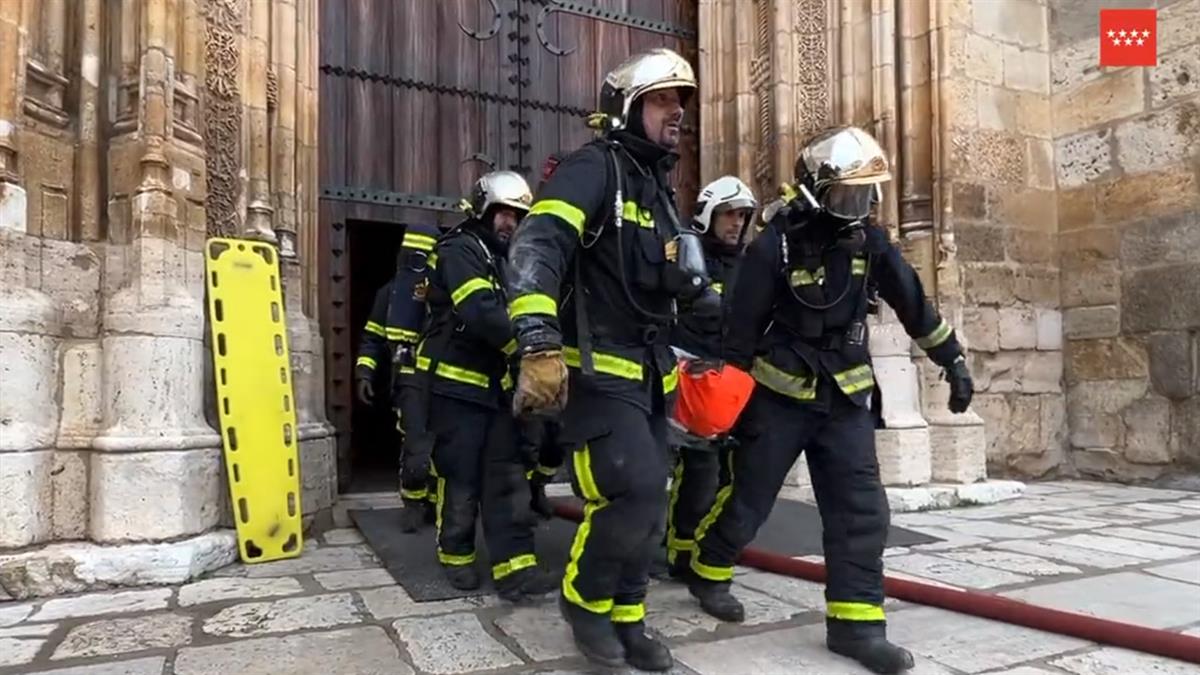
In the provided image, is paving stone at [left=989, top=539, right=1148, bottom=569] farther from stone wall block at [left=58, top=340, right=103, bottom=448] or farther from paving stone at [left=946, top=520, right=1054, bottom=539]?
stone wall block at [left=58, top=340, right=103, bottom=448]

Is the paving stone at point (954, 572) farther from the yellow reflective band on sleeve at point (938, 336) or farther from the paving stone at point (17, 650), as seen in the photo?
the paving stone at point (17, 650)

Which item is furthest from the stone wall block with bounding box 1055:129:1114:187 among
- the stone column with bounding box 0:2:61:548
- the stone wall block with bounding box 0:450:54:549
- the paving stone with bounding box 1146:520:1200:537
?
the stone wall block with bounding box 0:450:54:549

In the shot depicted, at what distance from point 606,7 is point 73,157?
4.34m

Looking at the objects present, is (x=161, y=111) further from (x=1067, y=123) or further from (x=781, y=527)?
(x=1067, y=123)

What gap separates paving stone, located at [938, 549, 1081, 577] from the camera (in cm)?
421

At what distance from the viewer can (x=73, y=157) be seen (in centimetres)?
451

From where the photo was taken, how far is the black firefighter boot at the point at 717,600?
11.3 ft

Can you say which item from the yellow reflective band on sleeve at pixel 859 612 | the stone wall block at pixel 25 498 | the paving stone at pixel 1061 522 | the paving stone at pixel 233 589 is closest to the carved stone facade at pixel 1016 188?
the paving stone at pixel 1061 522

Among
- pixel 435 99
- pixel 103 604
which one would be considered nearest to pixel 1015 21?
pixel 435 99

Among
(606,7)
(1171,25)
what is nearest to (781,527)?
(606,7)

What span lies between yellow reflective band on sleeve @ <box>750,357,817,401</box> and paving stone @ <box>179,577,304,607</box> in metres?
2.18

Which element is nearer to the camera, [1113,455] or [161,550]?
[161,550]

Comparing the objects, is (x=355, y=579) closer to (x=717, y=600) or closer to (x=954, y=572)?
(x=717, y=600)

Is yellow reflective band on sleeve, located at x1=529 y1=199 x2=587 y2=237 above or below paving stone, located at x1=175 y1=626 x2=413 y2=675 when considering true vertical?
above
